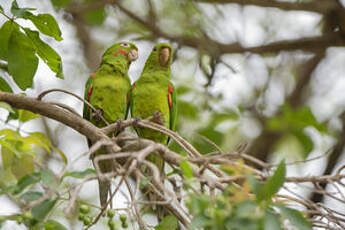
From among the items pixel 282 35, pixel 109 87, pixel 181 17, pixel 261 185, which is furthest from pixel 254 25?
pixel 261 185

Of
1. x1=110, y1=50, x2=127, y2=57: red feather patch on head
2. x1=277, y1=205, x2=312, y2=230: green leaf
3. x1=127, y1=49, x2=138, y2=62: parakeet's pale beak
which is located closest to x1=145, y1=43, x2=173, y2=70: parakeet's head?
x1=127, y1=49, x2=138, y2=62: parakeet's pale beak

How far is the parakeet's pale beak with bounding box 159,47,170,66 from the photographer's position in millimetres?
3850

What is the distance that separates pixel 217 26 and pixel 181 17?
0.69m

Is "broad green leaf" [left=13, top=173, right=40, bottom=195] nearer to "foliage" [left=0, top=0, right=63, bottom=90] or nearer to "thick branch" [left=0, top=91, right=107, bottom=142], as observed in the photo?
"thick branch" [left=0, top=91, right=107, bottom=142]

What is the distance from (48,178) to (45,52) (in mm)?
1215

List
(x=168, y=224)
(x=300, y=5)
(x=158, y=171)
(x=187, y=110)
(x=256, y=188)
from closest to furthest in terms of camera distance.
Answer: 1. (x=256, y=188)
2. (x=158, y=171)
3. (x=168, y=224)
4. (x=300, y=5)
5. (x=187, y=110)

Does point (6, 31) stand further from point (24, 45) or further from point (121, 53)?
point (121, 53)

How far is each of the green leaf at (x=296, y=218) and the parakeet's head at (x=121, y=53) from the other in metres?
2.42

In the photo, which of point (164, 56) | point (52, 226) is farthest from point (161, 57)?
point (52, 226)

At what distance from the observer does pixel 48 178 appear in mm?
1521

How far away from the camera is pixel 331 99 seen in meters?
5.90

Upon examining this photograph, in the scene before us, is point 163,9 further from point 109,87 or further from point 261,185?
point 261,185

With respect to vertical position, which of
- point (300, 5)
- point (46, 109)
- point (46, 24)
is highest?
point (300, 5)

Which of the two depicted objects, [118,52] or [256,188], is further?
[118,52]
